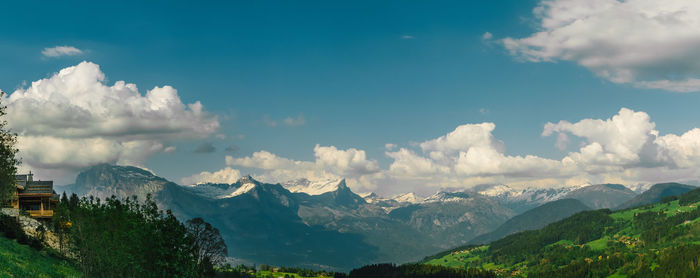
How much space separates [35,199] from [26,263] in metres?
68.7

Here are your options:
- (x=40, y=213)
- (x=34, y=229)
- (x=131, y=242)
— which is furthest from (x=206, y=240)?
(x=40, y=213)

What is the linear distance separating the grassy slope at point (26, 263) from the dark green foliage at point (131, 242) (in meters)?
5.40

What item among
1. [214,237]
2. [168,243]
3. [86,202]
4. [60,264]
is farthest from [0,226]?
[168,243]

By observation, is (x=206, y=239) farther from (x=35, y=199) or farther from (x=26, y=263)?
(x=35, y=199)

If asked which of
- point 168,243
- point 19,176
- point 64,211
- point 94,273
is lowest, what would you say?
point 94,273

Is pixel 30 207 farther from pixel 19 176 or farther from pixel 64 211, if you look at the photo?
pixel 64 211

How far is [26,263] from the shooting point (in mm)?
67062

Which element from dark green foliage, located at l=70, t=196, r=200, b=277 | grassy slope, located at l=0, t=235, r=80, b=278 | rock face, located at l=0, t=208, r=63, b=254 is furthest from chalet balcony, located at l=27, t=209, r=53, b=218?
dark green foliage, located at l=70, t=196, r=200, b=277

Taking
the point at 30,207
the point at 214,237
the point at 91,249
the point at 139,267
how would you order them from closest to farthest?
the point at 139,267 → the point at 91,249 → the point at 214,237 → the point at 30,207

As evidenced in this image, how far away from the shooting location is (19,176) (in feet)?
444

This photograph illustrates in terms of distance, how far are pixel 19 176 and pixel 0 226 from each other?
57587 mm

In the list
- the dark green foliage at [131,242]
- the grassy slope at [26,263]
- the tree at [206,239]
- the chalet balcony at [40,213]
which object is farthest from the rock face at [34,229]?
the dark green foliage at [131,242]

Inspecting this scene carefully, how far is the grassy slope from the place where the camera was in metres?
57.7

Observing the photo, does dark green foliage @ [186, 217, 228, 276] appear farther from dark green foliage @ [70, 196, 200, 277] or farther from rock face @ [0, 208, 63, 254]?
dark green foliage @ [70, 196, 200, 277]
